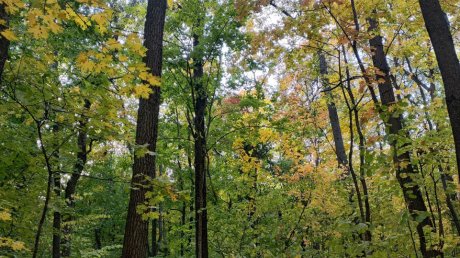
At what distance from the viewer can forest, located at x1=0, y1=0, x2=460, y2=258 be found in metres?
3.21

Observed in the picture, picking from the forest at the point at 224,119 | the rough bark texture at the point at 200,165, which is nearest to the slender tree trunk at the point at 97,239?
the forest at the point at 224,119

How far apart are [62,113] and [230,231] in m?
6.21

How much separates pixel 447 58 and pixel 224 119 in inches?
283

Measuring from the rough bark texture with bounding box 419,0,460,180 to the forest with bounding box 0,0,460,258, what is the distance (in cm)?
1

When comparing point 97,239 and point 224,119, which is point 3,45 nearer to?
point 224,119

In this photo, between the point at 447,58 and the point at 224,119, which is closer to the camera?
the point at 447,58

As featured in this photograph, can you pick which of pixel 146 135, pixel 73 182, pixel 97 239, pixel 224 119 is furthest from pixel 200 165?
pixel 97 239

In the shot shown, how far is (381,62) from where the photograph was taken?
660 centimetres

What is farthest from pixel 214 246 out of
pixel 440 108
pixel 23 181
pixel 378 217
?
pixel 440 108

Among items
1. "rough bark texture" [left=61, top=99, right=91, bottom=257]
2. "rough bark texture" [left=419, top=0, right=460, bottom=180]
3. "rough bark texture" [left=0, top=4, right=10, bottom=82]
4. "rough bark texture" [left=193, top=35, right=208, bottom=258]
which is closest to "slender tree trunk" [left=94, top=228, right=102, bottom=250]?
"rough bark texture" [left=61, top=99, right=91, bottom=257]

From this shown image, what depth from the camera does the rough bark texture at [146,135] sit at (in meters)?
4.97

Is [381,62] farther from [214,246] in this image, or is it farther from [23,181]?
[23,181]

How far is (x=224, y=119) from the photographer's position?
10.6 m

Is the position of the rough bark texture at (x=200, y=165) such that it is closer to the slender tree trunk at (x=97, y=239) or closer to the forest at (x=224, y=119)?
the forest at (x=224, y=119)
